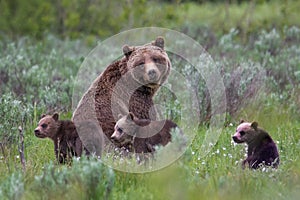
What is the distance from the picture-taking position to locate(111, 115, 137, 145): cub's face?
652cm

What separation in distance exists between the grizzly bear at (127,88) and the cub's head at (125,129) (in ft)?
1.23

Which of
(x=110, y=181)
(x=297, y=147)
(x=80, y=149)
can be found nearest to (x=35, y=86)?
(x=80, y=149)

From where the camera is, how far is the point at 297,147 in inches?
282

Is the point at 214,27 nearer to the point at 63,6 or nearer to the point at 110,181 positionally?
the point at 63,6

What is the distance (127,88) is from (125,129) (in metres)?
0.85

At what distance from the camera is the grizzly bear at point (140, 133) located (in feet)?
21.4

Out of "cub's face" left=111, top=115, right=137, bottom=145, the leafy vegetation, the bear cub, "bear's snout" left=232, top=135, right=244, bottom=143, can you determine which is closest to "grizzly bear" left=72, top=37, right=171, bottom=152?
the bear cub

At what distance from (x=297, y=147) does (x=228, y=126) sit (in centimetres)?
148

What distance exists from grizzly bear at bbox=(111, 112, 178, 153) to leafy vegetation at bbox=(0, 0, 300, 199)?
370 mm

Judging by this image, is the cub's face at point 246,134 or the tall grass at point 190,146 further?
the cub's face at point 246,134

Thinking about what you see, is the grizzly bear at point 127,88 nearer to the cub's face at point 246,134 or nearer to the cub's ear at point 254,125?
the cub's face at point 246,134

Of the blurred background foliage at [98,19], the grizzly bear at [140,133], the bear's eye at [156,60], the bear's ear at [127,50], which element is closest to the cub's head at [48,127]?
the grizzly bear at [140,133]

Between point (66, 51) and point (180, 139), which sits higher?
point (66, 51)

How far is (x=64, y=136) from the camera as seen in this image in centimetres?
693
